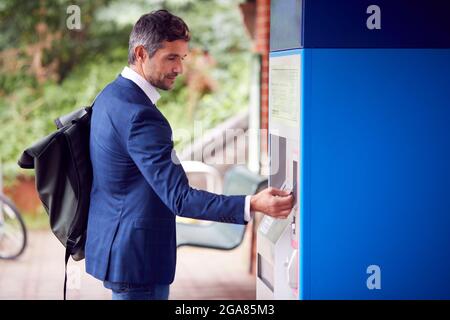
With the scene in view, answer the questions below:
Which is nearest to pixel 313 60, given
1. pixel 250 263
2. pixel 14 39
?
pixel 250 263

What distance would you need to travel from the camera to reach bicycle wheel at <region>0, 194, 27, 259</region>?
7.65 m

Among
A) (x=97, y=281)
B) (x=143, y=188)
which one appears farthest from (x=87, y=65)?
(x=143, y=188)

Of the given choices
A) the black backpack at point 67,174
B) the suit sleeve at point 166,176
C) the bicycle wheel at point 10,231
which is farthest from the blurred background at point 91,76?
the suit sleeve at point 166,176

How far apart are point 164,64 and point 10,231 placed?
521 centimetres

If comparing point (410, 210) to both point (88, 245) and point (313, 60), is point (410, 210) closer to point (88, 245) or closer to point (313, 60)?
point (313, 60)

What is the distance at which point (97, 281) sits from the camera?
265 inches

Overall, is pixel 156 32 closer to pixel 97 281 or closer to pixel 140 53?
pixel 140 53

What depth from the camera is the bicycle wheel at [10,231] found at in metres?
7.65

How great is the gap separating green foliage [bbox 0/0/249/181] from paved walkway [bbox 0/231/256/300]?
8.36 feet

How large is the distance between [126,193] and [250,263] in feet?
13.9

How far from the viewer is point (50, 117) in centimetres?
1088

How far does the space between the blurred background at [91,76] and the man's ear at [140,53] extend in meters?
4.78

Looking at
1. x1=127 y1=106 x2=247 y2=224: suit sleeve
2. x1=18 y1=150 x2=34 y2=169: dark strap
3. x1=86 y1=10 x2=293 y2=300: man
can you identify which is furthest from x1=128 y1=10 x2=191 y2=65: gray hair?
x1=18 y1=150 x2=34 y2=169: dark strap

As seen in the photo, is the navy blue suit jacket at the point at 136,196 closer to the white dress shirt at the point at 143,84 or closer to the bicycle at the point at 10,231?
the white dress shirt at the point at 143,84
